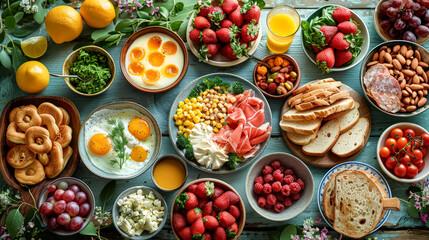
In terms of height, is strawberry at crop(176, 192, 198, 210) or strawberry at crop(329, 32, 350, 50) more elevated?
strawberry at crop(329, 32, 350, 50)

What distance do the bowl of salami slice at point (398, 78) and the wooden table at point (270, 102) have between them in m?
0.21

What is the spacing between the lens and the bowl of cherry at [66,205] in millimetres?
2703

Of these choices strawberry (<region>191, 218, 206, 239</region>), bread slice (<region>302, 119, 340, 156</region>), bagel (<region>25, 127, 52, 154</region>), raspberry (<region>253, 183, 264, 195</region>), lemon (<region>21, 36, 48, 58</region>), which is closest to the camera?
strawberry (<region>191, 218, 206, 239</region>)

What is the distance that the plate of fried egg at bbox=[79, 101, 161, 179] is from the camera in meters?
2.92

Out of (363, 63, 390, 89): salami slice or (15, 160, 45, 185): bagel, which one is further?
(363, 63, 390, 89): salami slice

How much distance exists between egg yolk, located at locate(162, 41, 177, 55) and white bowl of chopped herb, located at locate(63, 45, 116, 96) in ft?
1.45

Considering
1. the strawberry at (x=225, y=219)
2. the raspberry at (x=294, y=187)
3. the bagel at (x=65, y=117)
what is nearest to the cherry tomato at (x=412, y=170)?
the raspberry at (x=294, y=187)

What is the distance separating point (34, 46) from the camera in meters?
3.10

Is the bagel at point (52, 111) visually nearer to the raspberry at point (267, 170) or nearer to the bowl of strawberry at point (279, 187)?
the bowl of strawberry at point (279, 187)

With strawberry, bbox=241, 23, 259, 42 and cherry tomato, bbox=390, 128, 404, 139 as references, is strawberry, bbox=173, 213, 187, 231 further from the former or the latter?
cherry tomato, bbox=390, 128, 404, 139

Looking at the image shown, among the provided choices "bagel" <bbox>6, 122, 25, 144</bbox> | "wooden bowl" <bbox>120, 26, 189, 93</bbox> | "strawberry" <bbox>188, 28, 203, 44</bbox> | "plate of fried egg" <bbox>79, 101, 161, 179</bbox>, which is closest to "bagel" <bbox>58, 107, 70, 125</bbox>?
"plate of fried egg" <bbox>79, 101, 161, 179</bbox>

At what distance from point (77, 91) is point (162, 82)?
68 cm

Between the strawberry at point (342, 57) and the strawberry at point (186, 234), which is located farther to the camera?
the strawberry at point (342, 57)

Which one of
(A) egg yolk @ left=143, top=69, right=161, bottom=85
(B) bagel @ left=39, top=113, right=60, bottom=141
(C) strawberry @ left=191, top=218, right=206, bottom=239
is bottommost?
(C) strawberry @ left=191, top=218, right=206, bottom=239
